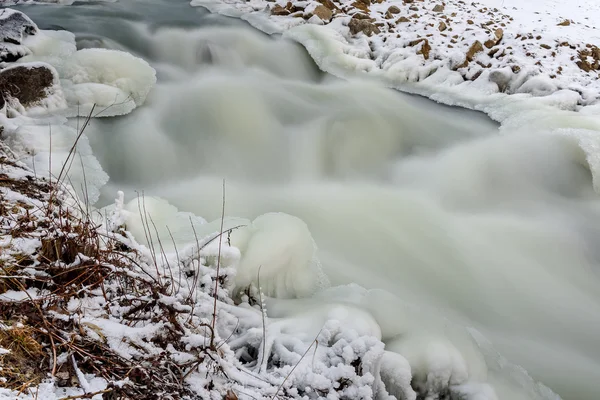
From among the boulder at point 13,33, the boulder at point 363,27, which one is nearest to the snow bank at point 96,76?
the boulder at point 13,33

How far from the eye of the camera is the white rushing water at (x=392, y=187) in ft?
9.31

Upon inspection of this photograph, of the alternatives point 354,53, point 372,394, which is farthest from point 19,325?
point 354,53

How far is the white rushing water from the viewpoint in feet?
9.31

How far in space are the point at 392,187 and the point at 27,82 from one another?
12.4ft

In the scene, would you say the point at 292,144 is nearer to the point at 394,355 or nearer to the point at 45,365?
the point at 394,355

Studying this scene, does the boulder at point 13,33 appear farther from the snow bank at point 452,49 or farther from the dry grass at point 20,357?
the dry grass at point 20,357

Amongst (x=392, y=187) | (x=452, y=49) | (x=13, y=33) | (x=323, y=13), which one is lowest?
(x=392, y=187)

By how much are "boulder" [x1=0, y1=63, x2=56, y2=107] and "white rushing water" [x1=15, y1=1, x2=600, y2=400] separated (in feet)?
1.92

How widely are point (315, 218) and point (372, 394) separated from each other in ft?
6.39

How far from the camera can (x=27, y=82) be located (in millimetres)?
4152

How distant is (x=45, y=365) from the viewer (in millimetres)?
1375

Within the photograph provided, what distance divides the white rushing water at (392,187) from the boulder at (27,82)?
23.0 inches

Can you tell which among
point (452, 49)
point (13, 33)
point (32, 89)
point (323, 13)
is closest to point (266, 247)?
point (32, 89)

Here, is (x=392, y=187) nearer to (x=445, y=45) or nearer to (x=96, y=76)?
(x=445, y=45)
